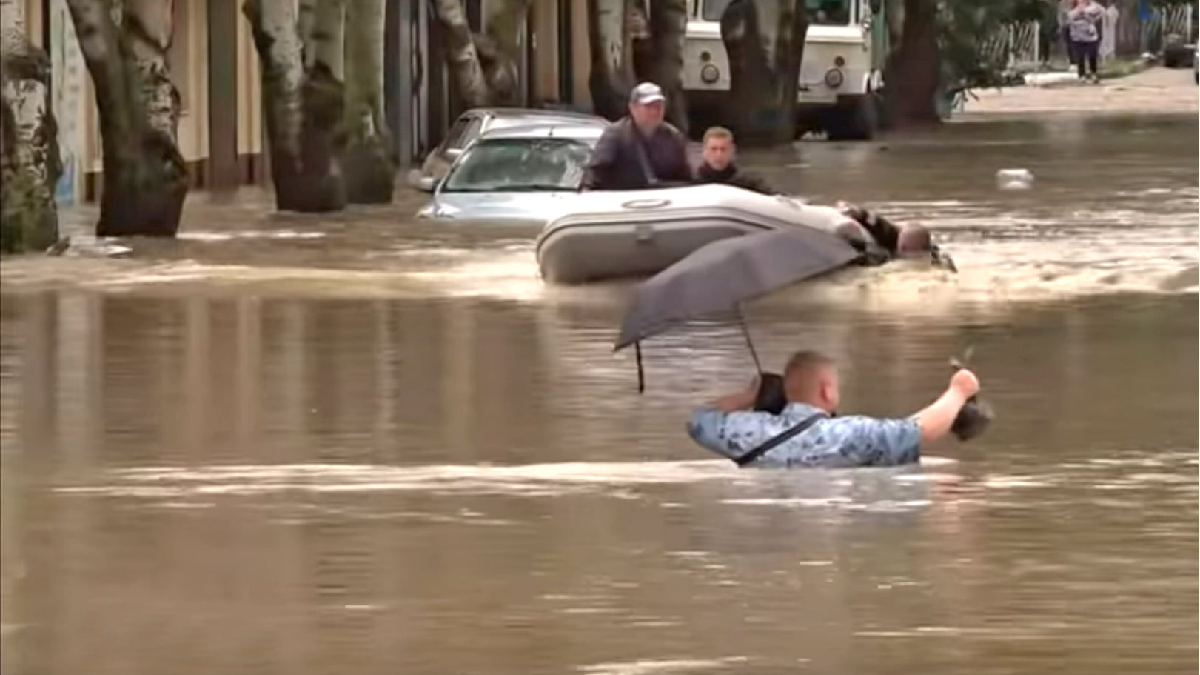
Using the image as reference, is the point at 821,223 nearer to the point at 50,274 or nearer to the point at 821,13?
the point at 50,274

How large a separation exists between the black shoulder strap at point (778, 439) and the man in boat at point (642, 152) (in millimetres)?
7680

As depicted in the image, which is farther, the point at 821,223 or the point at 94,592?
the point at 821,223

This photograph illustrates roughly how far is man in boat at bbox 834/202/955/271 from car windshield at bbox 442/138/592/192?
367cm

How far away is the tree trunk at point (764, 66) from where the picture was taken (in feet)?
145

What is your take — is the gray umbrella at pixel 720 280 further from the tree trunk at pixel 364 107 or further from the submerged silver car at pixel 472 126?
the tree trunk at pixel 364 107

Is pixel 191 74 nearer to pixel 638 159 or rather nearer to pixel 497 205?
pixel 497 205

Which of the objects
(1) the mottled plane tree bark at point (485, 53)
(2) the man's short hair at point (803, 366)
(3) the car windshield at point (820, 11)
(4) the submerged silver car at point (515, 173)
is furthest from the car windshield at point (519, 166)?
(3) the car windshield at point (820, 11)

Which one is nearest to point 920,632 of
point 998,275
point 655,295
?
point 655,295

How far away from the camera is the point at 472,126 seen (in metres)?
29.4

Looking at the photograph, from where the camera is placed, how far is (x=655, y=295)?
11383 mm

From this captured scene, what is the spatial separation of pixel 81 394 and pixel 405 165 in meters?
25.3

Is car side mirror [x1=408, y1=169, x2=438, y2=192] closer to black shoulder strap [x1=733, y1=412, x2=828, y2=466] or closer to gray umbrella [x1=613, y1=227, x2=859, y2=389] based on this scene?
gray umbrella [x1=613, y1=227, x2=859, y2=389]

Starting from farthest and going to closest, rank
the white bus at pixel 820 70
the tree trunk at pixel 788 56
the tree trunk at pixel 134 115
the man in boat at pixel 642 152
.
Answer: the white bus at pixel 820 70, the tree trunk at pixel 788 56, the tree trunk at pixel 134 115, the man in boat at pixel 642 152

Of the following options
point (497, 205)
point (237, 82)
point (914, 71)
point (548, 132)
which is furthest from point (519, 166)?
point (914, 71)
